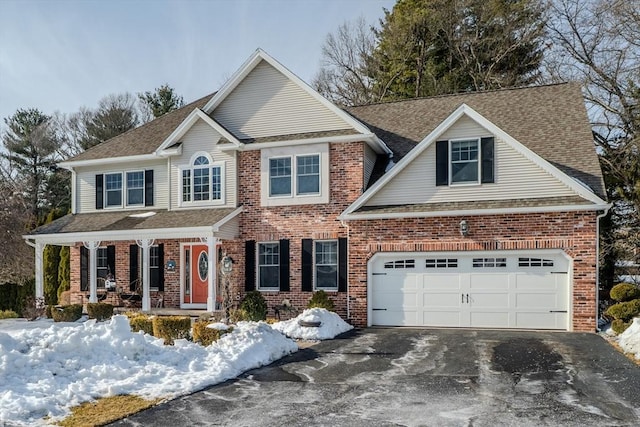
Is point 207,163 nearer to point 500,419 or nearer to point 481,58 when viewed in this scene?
point 500,419

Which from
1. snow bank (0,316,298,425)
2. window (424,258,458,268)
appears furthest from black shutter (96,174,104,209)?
window (424,258,458,268)

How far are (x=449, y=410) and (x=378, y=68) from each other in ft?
97.2

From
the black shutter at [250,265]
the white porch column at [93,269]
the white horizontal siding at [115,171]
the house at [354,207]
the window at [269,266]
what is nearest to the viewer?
the house at [354,207]

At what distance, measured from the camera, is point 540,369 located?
10219 mm

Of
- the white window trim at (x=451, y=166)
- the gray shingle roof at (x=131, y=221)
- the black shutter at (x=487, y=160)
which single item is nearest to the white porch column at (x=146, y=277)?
the gray shingle roof at (x=131, y=221)

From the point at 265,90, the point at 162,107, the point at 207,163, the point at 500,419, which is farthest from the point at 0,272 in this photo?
the point at 500,419

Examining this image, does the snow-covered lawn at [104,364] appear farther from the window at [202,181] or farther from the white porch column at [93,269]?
the white porch column at [93,269]

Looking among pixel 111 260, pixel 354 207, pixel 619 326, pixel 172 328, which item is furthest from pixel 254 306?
pixel 619 326

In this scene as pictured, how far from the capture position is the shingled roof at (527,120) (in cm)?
1650

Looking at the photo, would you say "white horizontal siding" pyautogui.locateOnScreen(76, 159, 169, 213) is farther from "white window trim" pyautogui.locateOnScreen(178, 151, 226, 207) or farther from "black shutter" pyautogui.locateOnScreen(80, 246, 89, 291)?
"black shutter" pyautogui.locateOnScreen(80, 246, 89, 291)

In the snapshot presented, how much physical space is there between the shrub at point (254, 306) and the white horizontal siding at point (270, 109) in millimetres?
5287

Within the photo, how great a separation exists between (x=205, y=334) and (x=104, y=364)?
2990 mm

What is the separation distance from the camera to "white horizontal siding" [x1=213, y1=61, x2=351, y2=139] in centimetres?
1836

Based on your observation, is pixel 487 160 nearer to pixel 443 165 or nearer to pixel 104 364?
pixel 443 165
